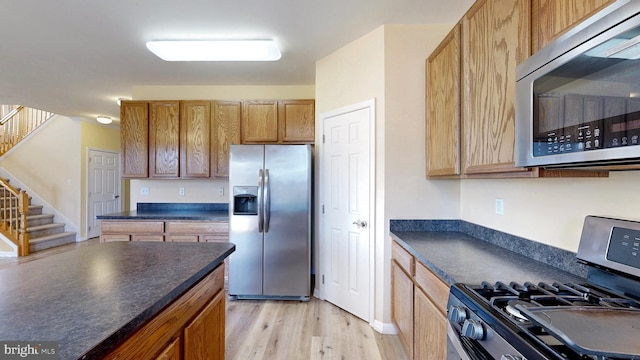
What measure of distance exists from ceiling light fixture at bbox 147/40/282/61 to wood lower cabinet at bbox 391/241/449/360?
2.07 metres

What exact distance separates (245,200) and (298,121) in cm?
119

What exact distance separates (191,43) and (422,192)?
2459mm

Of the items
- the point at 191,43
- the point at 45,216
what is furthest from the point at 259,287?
A: the point at 45,216

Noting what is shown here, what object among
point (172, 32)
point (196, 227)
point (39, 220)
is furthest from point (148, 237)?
point (39, 220)

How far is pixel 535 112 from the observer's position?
106 centimetres

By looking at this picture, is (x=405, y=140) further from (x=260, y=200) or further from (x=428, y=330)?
(x=260, y=200)

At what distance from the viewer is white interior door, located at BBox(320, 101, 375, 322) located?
255 cm

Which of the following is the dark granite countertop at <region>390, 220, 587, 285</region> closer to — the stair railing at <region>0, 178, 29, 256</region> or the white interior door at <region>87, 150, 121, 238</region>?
the stair railing at <region>0, 178, 29, 256</region>

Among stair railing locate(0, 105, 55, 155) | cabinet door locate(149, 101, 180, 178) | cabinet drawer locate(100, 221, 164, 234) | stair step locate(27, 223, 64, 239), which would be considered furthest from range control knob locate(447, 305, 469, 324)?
stair railing locate(0, 105, 55, 155)

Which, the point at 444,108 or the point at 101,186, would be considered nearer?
the point at 444,108

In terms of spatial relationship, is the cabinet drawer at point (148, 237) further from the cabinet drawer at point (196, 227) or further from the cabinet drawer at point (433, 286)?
the cabinet drawer at point (433, 286)

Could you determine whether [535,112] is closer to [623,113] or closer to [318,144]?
[623,113]

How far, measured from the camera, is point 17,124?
19.8ft

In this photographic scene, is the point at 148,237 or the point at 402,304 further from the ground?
the point at 148,237
